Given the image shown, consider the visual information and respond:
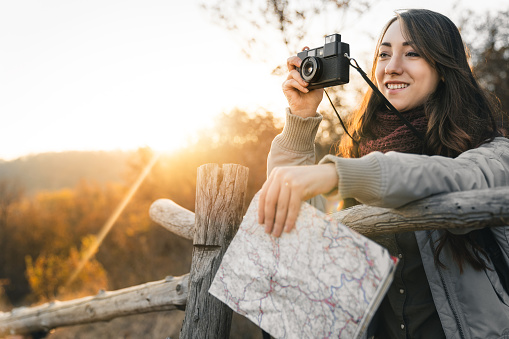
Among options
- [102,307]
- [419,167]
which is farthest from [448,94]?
[102,307]

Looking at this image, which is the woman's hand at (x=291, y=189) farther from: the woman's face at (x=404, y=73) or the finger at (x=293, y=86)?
the woman's face at (x=404, y=73)

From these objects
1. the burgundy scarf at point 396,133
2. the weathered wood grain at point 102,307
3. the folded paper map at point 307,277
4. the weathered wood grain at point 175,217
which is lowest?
the weathered wood grain at point 102,307

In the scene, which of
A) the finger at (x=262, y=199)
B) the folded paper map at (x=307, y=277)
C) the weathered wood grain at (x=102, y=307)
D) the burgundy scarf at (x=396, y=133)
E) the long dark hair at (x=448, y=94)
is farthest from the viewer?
the weathered wood grain at (x=102, y=307)

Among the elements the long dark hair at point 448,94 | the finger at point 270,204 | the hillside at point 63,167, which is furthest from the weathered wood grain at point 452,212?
the hillside at point 63,167

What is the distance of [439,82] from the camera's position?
147 cm

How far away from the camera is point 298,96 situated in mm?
1428

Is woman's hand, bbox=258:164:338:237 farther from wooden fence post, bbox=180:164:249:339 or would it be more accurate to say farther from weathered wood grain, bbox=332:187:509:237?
wooden fence post, bbox=180:164:249:339

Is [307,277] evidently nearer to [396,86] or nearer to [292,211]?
[292,211]

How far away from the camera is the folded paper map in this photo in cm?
76

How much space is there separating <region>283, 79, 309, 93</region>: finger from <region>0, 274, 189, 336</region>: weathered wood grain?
1.02 m

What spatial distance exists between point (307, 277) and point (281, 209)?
0.58 feet

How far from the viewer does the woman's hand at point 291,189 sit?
83cm

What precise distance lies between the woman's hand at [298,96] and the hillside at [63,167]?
38.8 metres

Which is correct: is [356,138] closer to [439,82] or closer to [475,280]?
[439,82]
